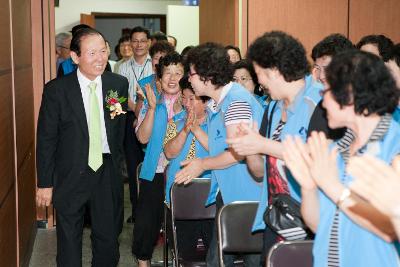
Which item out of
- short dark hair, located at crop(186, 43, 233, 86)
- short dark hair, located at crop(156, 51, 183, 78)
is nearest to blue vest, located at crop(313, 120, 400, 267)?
short dark hair, located at crop(186, 43, 233, 86)

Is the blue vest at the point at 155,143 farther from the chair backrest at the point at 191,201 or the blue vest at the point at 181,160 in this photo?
the chair backrest at the point at 191,201

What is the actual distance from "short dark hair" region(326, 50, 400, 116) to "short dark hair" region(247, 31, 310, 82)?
634 millimetres

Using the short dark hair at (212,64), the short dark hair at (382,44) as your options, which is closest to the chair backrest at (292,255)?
the short dark hair at (212,64)

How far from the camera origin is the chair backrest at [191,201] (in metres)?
3.56

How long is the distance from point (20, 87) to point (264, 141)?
2490 millimetres

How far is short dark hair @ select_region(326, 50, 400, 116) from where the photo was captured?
74.2 inches

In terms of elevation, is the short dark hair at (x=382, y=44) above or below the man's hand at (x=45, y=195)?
above

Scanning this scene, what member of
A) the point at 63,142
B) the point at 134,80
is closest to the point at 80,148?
the point at 63,142

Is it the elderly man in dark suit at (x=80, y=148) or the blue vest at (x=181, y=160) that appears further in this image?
the blue vest at (x=181, y=160)

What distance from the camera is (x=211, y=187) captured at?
11.3 ft

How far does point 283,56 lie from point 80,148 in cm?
160

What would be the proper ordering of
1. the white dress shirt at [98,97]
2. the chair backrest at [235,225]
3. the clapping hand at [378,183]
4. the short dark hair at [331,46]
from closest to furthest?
the clapping hand at [378,183], the chair backrest at [235,225], the short dark hair at [331,46], the white dress shirt at [98,97]

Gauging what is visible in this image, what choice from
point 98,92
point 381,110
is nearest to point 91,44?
point 98,92

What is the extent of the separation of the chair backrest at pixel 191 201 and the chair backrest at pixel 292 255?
4.20 feet
